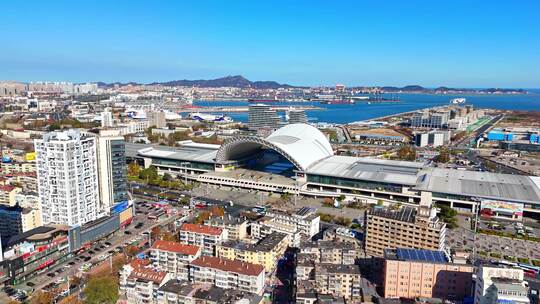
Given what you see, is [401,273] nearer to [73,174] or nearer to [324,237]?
[324,237]

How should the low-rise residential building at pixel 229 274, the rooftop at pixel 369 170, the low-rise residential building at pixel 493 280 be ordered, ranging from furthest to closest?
the rooftop at pixel 369 170 → the low-rise residential building at pixel 229 274 → the low-rise residential building at pixel 493 280

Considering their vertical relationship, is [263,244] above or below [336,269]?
above

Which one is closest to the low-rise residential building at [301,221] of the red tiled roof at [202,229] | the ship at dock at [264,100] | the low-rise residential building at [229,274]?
the red tiled roof at [202,229]

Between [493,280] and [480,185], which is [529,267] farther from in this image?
[480,185]

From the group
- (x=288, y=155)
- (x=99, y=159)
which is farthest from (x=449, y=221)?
(x=99, y=159)

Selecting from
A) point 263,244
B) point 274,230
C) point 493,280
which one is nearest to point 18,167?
point 274,230

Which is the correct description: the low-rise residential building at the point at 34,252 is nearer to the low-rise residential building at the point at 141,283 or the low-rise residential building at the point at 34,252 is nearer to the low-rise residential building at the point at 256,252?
the low-rise residential building at the point at 141,283

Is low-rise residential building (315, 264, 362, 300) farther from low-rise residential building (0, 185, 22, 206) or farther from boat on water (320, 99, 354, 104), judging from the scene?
boat on water (320, 99, 354, 104)
